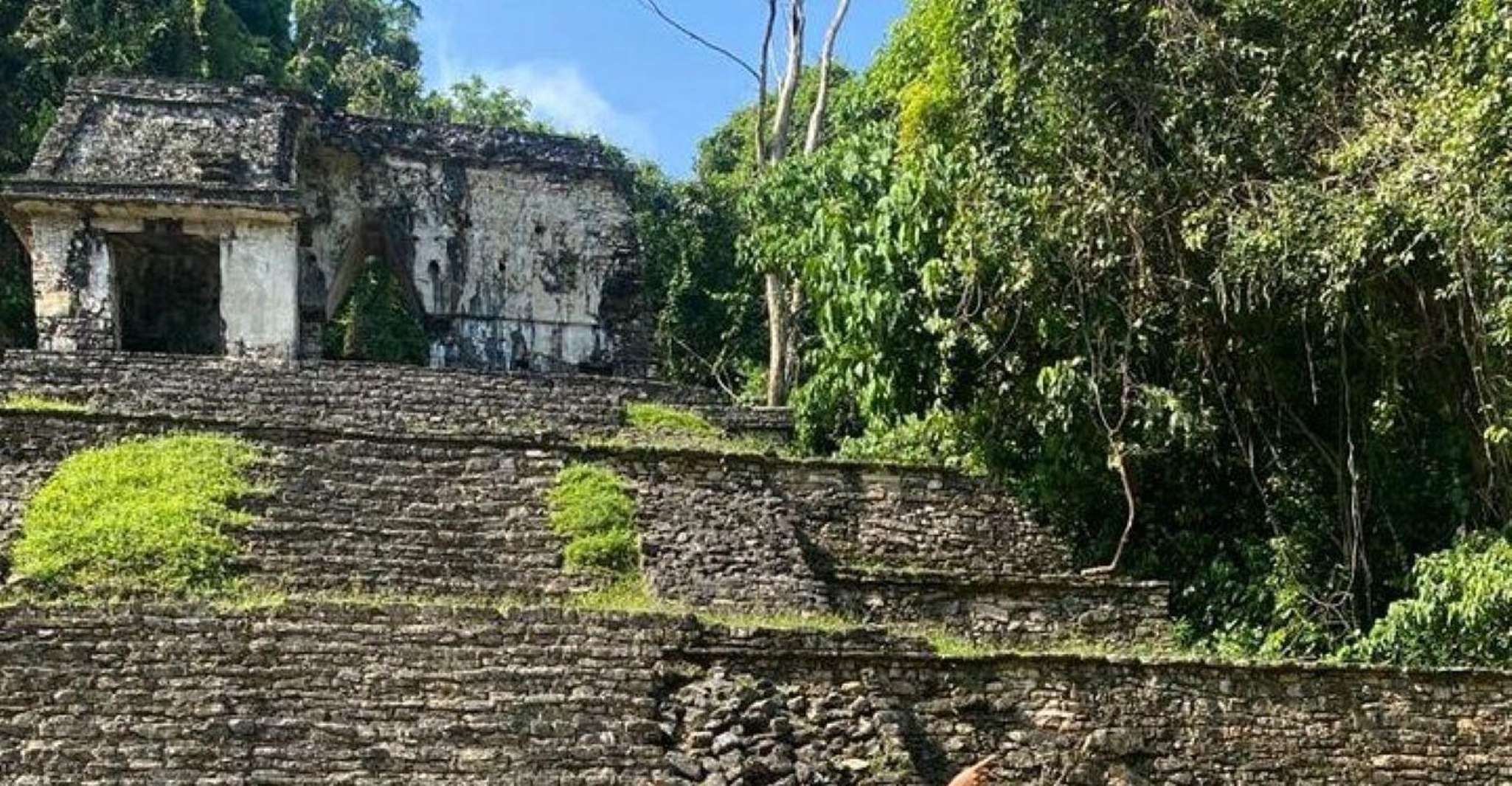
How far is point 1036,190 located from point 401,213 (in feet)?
26.1

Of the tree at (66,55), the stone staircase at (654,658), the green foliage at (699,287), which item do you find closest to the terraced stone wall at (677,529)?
the stone staircase at (654,658)

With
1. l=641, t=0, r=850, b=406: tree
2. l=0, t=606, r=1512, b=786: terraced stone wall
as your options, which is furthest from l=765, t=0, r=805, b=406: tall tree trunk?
l=0, t=606, r=1512, b=786: terraced stone wall

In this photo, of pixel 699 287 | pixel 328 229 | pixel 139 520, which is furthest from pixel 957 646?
pixel 699 287

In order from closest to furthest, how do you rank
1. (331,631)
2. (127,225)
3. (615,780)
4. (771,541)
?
1. (615,780)
2. (331,631)
3. (771,541)
4. (127,225)

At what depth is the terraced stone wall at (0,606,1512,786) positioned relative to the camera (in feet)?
23.4

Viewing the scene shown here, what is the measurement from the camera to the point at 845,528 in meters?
11.0

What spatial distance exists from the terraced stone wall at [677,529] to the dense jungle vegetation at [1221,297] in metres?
0.83

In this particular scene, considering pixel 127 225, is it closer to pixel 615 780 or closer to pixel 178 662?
pixel 178 662

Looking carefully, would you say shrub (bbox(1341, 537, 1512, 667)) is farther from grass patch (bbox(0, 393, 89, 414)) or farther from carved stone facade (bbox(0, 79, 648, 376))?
carved stone facade (bbox(0, 79, 648, 376))

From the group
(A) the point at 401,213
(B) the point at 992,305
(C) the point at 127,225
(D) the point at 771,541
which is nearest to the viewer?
(D) the point at 771,541

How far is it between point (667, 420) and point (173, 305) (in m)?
7.42

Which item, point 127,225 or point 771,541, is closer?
point 771,541

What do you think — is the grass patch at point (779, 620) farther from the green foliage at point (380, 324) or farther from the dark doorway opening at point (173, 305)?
the green foliage at point (380, 324)

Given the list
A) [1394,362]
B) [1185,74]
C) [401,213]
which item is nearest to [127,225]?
[401,213]
